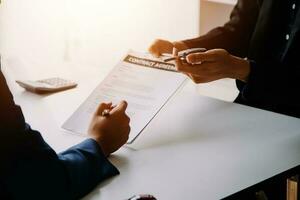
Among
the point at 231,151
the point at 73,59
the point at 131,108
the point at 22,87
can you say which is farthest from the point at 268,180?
the point at 73,59

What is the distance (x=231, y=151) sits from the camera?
1.15 meters

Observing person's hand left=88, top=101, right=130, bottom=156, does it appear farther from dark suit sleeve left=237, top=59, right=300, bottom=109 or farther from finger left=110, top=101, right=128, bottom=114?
dark suit sleeve left=237, top=59, right=300, bottom=109

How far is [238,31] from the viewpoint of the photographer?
5.77 ft

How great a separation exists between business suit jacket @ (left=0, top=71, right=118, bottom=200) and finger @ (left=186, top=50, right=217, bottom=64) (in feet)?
1.36

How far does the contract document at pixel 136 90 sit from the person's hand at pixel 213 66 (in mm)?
36

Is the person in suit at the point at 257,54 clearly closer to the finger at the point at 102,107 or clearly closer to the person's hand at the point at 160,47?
the person's hand at the point at 160,47

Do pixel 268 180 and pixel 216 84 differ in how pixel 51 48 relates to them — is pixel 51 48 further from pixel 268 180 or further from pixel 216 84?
pixel 268 180

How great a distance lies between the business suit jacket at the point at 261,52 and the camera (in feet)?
4.45

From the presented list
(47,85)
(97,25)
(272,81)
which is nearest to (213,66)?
(272,81)

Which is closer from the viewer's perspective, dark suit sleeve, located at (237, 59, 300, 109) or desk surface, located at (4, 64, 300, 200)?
desk surface, located at (4, 64, 300, 200)

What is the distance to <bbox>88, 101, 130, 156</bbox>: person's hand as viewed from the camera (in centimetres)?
114

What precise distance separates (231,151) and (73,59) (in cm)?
207

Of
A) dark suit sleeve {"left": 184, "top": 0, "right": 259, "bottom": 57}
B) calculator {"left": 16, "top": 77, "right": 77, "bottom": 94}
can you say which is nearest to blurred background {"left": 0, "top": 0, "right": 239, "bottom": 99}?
dark suit sleeve {"left": 184, "top": 0, "right": 259, "bottom": 57}

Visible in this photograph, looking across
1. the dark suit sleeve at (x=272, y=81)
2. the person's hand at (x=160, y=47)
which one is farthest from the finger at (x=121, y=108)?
the dark suit sleeve at (x=272, y=81)
